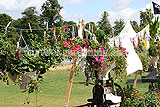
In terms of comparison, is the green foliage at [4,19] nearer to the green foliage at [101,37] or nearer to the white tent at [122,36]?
the white tent at [122,36]

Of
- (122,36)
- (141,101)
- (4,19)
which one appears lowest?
(141,101)

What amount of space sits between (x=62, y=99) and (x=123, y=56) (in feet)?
15.0

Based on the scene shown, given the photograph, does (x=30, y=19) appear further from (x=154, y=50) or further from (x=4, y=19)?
(x=154, y=50)

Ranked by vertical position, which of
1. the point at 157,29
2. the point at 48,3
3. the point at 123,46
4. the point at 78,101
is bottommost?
the point at 78,101

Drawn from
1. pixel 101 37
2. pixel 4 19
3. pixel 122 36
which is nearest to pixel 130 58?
pixel 122 36

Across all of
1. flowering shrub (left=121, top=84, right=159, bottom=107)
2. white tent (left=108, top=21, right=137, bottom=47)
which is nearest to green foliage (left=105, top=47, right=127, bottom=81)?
white tent (left=108, top=21, right=137, bottom=47)

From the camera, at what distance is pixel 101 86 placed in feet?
21.1

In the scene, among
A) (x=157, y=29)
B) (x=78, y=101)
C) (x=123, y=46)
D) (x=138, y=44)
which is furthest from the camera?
(x=157, y=29)

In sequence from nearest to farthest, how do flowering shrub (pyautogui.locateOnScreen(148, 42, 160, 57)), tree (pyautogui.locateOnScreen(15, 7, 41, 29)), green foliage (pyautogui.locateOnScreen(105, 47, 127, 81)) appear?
green foliage (pyautogui.locateOnScreen(105, 47, 127, 81)) → flowering shrub (pyautogui.locateOnScreen(148, 42, 160, 57)) → tree (pyautogui.locateOnScreen(15, 7, 41, 29))

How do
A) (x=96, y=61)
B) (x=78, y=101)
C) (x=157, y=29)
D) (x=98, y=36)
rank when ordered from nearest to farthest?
(x=96, y=61)
(x=98, y=36)
(x=78, y=101)
(x=157, y=29)

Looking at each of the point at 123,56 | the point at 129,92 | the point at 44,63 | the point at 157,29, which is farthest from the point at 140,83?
the point at 44,63

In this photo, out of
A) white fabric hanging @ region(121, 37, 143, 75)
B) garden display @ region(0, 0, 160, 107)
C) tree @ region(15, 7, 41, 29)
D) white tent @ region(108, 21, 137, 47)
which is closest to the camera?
garden display @ region(0, 0, 160, 107)

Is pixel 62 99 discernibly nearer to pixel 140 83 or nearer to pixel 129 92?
pixel 129 92

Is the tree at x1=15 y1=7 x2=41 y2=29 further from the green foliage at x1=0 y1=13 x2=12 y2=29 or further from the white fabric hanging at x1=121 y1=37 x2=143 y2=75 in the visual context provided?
the white fabric hanging at x1=121 y1=37 x2=143 y2=75
